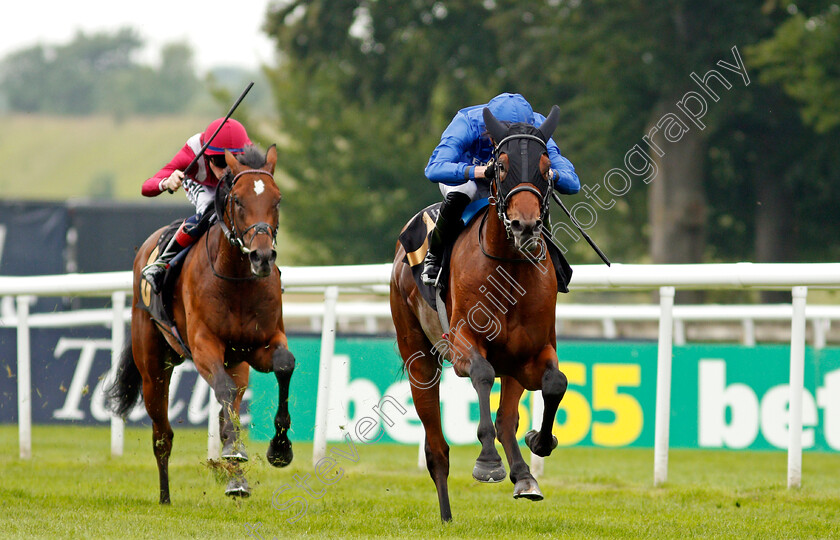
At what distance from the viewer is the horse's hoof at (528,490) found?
193 inches

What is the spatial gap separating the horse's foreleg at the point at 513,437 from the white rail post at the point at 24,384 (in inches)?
173

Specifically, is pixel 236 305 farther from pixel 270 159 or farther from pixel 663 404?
pixel 663 404

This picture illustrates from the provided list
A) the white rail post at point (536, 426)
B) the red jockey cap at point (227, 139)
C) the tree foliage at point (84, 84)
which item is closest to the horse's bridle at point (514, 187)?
the red jockey cap at point (227, 139)

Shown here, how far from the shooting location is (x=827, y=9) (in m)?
18.5

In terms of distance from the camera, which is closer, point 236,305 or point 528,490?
point 528,490

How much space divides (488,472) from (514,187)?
126cm

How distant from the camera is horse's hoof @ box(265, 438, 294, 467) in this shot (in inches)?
241

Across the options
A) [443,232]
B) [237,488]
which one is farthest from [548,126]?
[237,488]

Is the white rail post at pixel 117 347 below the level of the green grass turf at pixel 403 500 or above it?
above

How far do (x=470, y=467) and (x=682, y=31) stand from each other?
1304cm

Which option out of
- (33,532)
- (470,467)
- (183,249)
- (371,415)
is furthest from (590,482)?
(33,532)

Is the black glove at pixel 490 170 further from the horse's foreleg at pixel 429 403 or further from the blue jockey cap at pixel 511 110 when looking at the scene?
the horse's foreleg at pixel 429 403

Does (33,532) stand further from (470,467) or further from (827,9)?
(827,9)

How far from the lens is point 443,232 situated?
18.8 ft
